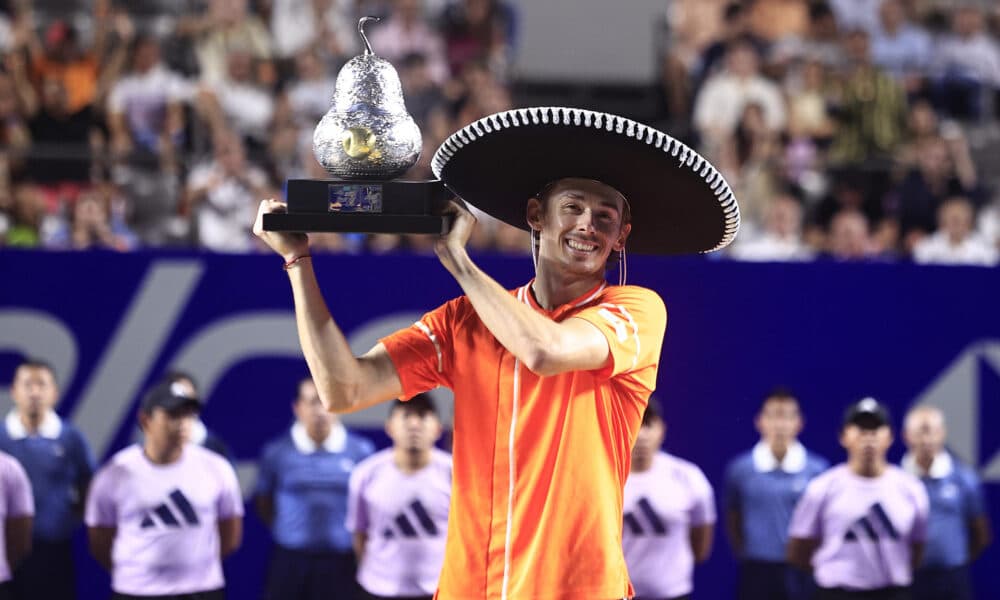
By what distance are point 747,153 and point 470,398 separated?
23.5ft

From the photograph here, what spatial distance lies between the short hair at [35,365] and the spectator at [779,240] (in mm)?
4438

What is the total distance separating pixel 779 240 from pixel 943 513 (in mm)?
2238

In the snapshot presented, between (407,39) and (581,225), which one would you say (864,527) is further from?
(407,39)

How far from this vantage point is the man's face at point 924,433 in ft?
26.7

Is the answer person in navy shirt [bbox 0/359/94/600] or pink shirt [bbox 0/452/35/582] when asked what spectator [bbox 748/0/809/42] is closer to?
person in navy shirt [bbox 0/359/94/600]

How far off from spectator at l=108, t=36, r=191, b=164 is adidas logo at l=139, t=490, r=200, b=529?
2.96m

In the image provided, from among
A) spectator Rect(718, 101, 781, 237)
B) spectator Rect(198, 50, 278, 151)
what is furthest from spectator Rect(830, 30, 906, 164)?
spectator Rect(198, 50, 278, 151)

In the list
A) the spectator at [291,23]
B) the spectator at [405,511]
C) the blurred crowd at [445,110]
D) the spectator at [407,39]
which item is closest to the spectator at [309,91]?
the blurred crowd at [445,110]

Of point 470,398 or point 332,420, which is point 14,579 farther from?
point 470,398

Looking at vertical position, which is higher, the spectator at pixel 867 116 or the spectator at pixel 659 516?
the spectator at pixel 867 116

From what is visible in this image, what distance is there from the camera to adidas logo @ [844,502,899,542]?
7.95 m

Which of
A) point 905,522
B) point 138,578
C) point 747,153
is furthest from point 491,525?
point 747,153

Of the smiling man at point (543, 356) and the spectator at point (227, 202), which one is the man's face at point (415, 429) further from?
the smiling man at point (543, 356)

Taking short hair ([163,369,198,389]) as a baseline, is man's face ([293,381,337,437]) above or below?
below
